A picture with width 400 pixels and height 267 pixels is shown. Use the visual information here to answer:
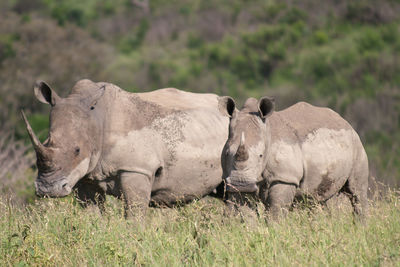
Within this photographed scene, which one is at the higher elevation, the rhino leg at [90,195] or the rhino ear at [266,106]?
the rhino ear at [266,106]

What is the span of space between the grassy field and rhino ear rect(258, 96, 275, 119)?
0.99 meters

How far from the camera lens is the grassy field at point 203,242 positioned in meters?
5.64

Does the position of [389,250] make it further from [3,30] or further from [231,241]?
[3,30]

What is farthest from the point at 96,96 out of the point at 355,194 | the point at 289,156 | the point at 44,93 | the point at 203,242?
the point at 355,194

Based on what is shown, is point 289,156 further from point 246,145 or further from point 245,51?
point 245,51

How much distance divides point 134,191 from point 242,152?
1236 mm

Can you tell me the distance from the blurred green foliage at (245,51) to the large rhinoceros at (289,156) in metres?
11.2

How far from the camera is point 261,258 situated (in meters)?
5.59

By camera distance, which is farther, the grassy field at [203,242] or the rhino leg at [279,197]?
the rhino leg at [279,197]

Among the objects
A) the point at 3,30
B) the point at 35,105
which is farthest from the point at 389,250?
the point at 3,30

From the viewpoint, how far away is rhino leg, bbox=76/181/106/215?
25.0 feet

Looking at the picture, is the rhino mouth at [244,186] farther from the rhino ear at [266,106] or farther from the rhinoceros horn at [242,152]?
the rhino ear at [266,106]

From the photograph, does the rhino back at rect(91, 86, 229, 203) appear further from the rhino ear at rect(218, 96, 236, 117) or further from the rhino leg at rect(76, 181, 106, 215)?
the rhino ear at rect(218, 96, 236, 117)

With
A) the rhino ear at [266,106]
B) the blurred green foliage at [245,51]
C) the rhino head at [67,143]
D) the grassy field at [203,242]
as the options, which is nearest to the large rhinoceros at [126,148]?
the rhino head at [67,143]
